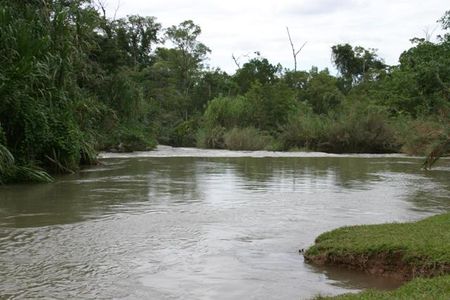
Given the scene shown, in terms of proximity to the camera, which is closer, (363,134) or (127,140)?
(127,140)

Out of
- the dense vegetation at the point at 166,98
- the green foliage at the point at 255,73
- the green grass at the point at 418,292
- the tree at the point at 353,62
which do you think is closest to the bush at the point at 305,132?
the dense vegetation at the point at 166,98

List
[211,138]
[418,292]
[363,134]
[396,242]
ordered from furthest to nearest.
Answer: [211,138], [363,134], [396,242], [418,292]

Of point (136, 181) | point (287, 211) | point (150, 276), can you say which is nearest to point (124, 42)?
point (136, 181)

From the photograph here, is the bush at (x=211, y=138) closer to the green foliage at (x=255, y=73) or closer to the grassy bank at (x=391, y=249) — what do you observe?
the green foliage at (x=255, y=73)

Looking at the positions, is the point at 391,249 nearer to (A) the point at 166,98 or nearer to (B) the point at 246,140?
(B) the point at 246,140

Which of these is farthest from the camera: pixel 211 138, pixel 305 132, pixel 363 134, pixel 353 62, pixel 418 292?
pixel 353 62

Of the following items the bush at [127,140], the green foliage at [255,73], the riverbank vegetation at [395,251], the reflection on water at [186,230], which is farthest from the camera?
the green foliage at [255,73]

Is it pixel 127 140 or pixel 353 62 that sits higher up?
pixel 353 62

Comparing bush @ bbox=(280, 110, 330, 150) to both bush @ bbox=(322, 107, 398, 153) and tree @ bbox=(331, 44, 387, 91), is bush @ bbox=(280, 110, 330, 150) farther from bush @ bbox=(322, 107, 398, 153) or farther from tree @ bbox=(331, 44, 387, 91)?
tree @ bbox=(331, 44, 387, 91)

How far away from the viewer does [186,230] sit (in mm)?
8656

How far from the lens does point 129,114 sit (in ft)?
102

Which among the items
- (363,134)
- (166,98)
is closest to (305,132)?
(363,134)

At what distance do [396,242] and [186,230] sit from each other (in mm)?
3362

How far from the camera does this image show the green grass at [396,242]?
5965 millimetres
